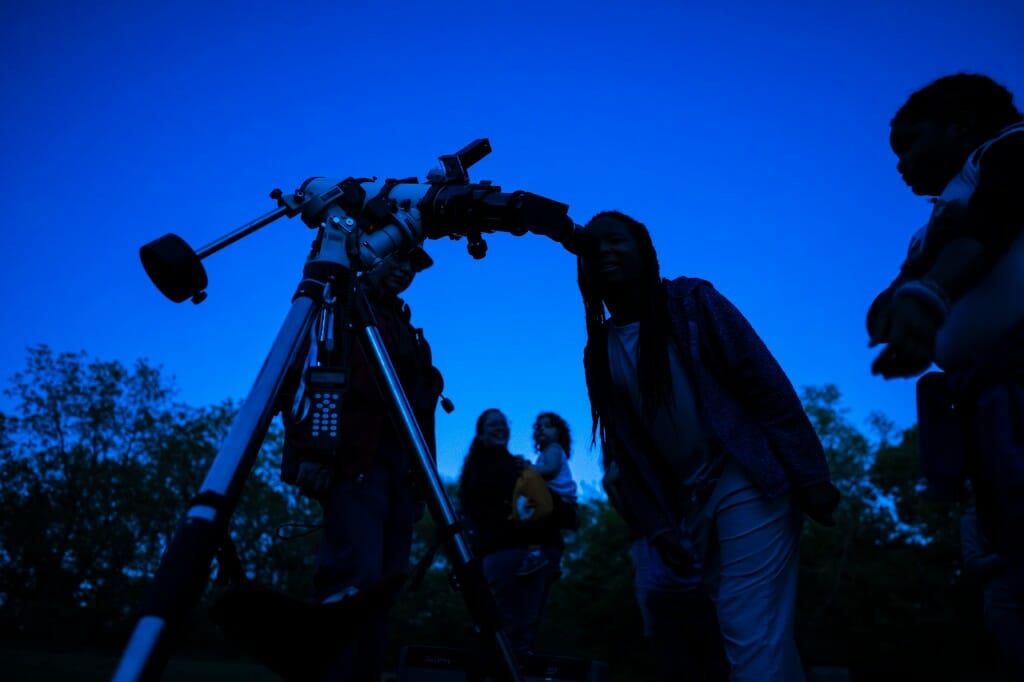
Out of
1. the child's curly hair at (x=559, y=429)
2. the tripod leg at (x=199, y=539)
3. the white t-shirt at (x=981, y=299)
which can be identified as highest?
the child's curly hair at (x=559, y=429)

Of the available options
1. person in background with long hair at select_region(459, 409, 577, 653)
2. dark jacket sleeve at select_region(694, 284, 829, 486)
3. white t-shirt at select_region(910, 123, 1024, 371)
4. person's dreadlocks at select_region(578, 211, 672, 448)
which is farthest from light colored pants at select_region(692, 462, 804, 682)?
person in background with long hair at select_region(459, 409, 577, 653)

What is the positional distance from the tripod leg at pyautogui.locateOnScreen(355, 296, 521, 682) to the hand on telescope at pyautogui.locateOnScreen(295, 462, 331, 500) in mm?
834

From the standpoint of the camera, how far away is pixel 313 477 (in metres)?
2.68

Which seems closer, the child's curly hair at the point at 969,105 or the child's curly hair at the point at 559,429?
the child's curly hair at the point at 969,105

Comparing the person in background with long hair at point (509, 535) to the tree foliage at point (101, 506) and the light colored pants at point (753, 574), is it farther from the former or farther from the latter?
the tree foliage at point (101, 506)

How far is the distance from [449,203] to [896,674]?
22.3 metres

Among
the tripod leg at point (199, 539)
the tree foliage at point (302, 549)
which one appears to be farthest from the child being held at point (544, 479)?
the tree foliage at point (302, 549)

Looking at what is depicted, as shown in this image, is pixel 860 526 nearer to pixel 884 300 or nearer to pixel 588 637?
pixel 588 637

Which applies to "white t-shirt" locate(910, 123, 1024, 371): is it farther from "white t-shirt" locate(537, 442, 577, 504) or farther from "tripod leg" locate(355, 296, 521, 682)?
"white t-shirt" locate(537, 442, 577, 504)

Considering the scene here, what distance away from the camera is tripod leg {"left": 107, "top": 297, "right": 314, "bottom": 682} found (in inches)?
55.0

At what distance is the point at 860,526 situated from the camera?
1033 inches

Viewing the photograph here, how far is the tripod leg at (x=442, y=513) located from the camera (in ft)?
5.89

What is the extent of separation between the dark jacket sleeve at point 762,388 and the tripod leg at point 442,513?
1156mm

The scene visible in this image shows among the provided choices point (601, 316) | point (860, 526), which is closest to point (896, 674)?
point (860, 526)
